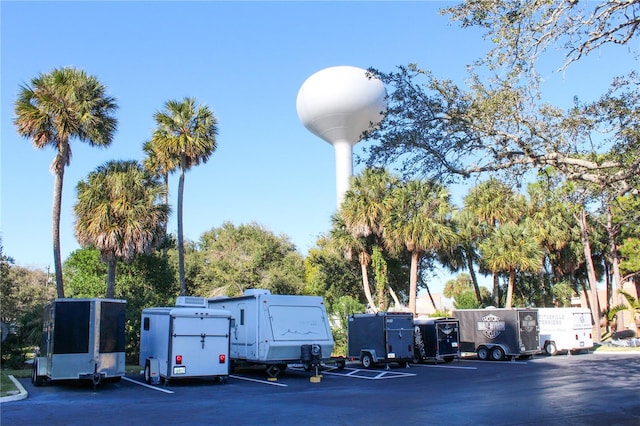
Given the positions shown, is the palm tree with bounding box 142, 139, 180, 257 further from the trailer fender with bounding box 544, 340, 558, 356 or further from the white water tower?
the trailer fender with bounding box 544, 340, 558, 356

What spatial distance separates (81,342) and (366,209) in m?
20.9

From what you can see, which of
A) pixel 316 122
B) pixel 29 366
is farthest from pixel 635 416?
pixel 316 122

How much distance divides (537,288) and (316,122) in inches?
874

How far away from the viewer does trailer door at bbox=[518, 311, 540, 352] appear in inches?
1011

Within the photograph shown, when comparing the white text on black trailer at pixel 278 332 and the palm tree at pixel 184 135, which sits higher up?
the palm tree at pixel 184 135

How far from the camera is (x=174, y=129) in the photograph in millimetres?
28297

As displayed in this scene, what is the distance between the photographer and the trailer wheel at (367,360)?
22.2 meters

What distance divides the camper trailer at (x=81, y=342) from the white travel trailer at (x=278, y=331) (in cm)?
271

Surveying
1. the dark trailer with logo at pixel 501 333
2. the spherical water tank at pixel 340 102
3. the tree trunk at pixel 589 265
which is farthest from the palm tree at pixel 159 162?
the tree trunk at pixel 589 265

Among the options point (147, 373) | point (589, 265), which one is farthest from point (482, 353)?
point (147, 373)

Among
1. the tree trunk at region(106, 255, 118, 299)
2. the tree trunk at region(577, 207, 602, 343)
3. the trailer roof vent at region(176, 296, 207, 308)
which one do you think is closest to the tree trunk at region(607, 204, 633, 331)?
the tree trunk at region(577, 207, 602, 343)

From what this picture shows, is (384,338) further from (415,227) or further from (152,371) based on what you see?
(415,227)

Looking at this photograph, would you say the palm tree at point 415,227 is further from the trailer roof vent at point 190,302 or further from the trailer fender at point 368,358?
the trailer roof vent at point 190,302

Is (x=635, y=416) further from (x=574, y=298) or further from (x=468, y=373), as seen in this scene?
(x=574, y=298)
